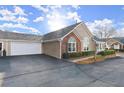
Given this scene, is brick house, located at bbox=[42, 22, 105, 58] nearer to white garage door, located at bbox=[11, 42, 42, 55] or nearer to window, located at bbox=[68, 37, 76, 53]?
window, located at bbox=[68, 37, 76, 53]

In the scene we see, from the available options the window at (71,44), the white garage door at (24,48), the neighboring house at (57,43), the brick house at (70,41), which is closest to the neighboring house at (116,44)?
the neighboring house at (57,43)

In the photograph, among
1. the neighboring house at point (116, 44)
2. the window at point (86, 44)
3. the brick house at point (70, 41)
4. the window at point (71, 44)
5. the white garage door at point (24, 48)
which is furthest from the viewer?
the neighboring house at point (116, 44)

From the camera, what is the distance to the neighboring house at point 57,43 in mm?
17505

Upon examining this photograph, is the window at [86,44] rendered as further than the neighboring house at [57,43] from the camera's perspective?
Yes

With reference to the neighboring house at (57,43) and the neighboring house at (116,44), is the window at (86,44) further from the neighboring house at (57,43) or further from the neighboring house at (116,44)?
the neighboring house at (116,44)

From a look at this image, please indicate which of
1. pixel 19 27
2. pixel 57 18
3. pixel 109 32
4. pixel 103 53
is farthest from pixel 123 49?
pixel 19 27

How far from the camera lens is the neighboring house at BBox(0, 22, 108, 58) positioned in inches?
689

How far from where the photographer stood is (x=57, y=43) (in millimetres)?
17422

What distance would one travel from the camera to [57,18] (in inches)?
724

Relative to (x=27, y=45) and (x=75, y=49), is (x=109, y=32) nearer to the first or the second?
(x=75, y=49)

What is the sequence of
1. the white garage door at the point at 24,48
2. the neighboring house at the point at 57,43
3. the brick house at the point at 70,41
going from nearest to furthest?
the brick house at the point at 70,41, the neighboring house at the point at 57,43, the white garage door at the point at 24,48

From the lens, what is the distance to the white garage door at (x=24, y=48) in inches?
749

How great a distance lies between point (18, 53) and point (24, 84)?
1292 centimetres

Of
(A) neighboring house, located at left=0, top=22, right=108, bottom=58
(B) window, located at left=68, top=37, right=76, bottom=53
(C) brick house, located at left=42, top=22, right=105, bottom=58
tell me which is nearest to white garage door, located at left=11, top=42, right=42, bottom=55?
(A) neighboring house, located at left=0, top=22, right=108, bottom=58
